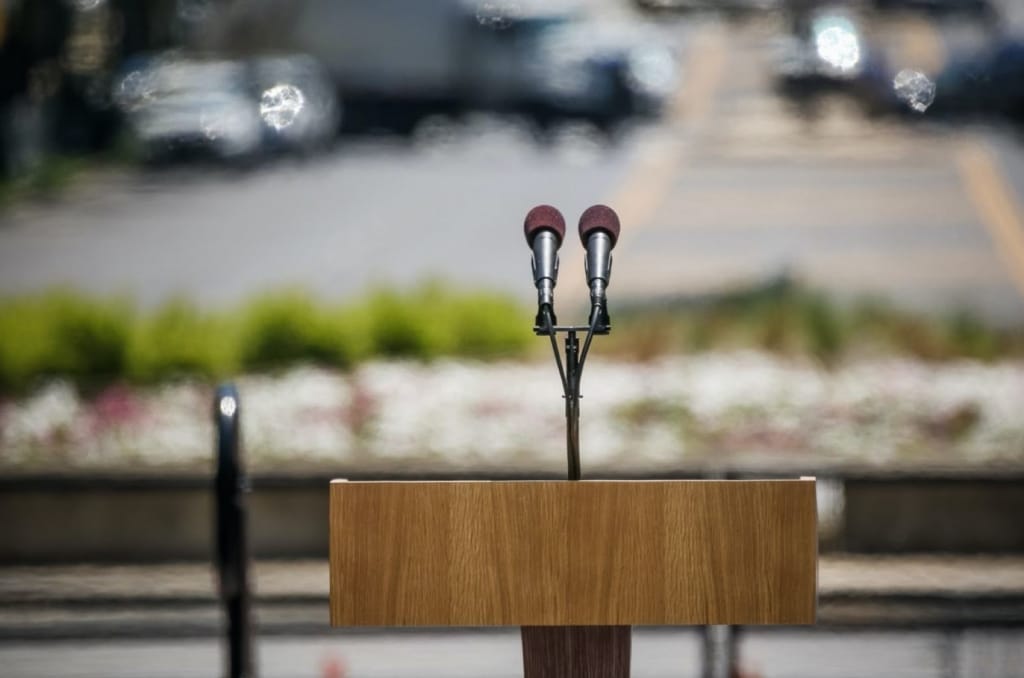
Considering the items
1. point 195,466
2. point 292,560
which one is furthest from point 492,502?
point 195,466

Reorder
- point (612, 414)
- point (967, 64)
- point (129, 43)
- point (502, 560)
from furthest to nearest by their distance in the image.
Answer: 1. point (129, 43)
2. point (967, 64)
3. point (612, 414)
4. point (502, 560)

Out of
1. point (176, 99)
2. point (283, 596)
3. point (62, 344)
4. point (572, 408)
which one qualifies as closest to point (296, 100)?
point (176, 99)

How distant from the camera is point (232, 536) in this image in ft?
16.3

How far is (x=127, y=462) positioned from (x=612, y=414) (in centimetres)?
231

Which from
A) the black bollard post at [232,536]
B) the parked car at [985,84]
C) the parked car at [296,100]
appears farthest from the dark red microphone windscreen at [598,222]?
the parked car at [296,100]

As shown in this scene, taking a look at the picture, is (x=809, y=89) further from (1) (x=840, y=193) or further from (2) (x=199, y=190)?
(2) (x=199, y=190)

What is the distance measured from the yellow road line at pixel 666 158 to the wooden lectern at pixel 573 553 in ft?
25.3

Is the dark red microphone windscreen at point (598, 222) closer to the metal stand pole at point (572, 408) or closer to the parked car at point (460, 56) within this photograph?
the metal stand pole at point (572, 408)

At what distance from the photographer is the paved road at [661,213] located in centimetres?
1105

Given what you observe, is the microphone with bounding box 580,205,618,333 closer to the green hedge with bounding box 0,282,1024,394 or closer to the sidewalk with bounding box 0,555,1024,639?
the sidewalk with bounding box 0,555,1024,639

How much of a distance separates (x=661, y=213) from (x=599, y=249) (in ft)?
27.0

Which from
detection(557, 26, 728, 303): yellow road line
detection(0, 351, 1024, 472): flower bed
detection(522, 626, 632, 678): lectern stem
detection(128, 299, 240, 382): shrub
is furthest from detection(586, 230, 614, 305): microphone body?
detection(557, 26, 728, 303): yellow road line

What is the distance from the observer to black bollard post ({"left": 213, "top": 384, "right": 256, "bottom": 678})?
4.91 m

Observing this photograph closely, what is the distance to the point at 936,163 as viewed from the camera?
36.9 ft
